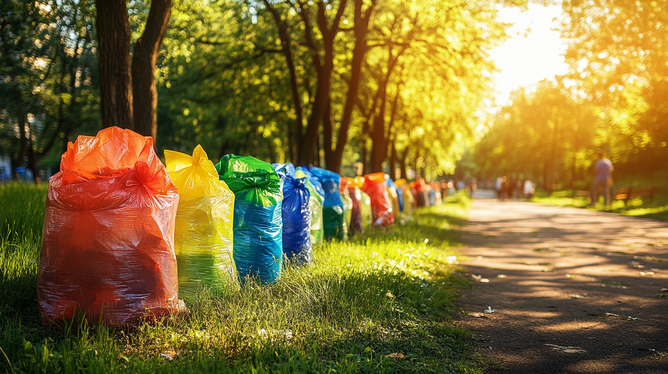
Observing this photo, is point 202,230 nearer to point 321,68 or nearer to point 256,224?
point 256,224

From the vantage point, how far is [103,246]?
9.53 ft

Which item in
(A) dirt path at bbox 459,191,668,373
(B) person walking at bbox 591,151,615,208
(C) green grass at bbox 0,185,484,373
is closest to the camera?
(C) green grass at bbox 0,185,484,373

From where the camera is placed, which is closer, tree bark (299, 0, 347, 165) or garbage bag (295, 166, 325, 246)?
garbage bag (295, 166, 325, 246)

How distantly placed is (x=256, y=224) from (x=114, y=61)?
9.14 ft

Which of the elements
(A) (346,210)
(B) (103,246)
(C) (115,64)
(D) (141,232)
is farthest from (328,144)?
(B) (103,246)

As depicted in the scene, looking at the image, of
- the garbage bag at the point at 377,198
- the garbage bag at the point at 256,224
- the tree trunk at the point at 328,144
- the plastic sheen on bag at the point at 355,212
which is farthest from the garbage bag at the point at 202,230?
the tree trunk at the point at 328,144

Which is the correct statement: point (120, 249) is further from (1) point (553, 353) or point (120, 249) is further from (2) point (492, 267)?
(2) point (492, 267)

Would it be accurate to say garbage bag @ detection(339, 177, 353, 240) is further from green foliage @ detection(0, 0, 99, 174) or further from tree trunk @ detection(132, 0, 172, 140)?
green foliage @ detection(0, 0, 99, 174)

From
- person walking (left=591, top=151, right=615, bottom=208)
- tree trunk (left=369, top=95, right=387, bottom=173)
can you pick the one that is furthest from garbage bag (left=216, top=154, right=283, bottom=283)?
person walking (left=591, top=151, right=615, bottom=208)

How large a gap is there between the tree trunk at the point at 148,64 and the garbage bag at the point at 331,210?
2493 mm

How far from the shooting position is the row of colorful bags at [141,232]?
291cm

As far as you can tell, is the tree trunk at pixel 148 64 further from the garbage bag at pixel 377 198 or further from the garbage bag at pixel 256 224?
the garbage bag at pixel 377 198

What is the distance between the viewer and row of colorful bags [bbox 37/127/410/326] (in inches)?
115

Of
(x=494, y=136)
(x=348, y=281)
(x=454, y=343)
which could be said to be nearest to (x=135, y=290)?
(x=348, y=281)
